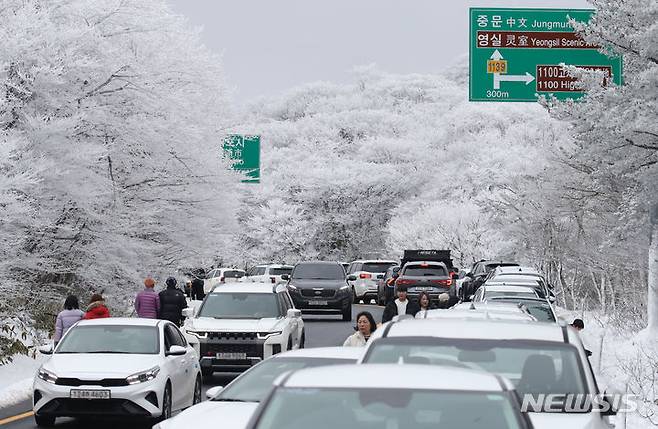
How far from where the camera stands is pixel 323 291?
130ft

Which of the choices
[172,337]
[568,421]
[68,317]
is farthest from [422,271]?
[568,421]

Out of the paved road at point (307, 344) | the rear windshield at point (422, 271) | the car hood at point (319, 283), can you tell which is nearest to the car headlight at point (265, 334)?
the paved road at point (307, 344)

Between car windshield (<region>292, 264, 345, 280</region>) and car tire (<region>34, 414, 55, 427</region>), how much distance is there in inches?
1002

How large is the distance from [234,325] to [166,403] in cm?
594

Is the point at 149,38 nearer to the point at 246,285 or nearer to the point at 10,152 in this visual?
the point at 10,152

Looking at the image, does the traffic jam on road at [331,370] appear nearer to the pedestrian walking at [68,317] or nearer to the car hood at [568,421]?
the car hood at [568,421]

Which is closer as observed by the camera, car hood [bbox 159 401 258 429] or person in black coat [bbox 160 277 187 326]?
car hood [bbox 159 401 258 429]

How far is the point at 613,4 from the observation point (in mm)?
24859

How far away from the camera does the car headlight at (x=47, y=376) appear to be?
1518cm

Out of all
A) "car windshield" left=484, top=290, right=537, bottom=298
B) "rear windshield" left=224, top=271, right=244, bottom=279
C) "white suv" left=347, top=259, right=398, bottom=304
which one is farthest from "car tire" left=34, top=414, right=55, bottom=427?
"rear windshield" left=224, top=271, right=244, bottom=279

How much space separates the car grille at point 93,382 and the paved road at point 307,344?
0.76m

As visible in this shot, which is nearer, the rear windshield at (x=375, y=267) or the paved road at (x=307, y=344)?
the paved road at (x=307, y=344)

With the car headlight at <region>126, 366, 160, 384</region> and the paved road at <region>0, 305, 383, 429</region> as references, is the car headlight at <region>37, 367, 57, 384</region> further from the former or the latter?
the car headlight at <region>126, 366, 160, 384</region>

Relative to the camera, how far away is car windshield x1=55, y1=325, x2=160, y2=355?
Answer: 1627 cm
